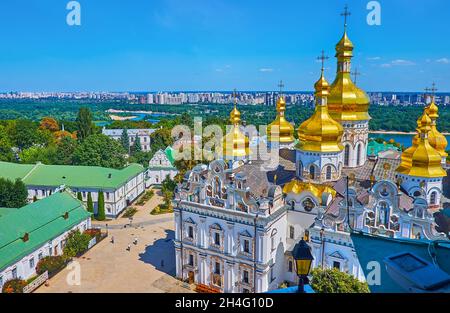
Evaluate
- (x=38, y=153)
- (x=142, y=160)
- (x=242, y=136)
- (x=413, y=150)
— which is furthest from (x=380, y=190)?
(x=38, y=153)

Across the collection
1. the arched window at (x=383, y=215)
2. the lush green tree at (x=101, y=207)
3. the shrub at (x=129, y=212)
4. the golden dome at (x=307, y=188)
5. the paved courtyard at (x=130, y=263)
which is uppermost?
the golden dome at (x=307, y=188)

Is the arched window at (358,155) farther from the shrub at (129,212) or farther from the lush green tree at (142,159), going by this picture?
the lush green tree at (142,159)

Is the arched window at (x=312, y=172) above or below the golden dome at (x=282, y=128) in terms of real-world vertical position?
below

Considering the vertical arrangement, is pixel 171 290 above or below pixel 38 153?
below

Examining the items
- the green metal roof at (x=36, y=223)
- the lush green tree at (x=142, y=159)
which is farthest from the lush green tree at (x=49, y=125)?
the green metal roof at (x=36, y=223)

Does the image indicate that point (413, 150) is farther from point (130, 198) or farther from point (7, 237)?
point (130, 198)

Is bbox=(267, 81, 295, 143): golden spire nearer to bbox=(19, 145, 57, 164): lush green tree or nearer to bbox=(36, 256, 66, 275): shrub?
bbox=(36, 256, 66, 275): shrub
